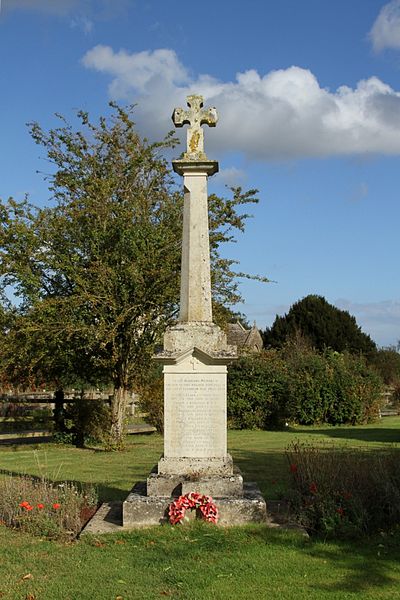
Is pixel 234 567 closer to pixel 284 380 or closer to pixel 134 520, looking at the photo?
pixel 134 520

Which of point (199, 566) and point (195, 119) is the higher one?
point (195, 119)

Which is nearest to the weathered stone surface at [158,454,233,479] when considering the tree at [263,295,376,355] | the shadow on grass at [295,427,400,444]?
the shadow on grass at [295,427,400,444]

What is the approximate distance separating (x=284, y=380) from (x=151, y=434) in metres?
6.18

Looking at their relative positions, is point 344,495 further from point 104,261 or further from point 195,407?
point 104,261

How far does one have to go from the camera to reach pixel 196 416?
8.84m

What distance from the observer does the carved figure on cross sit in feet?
31.5

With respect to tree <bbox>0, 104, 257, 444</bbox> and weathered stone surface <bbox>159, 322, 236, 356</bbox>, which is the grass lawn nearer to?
weathered stone surface <bbox>159, 322, 236, 356</bbox>

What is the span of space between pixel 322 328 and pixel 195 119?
44711 mm

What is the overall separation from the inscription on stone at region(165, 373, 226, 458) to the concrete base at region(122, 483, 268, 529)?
2.61 ft

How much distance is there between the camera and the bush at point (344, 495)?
8.15 metres

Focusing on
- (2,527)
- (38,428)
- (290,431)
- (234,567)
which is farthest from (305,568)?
(290,431)

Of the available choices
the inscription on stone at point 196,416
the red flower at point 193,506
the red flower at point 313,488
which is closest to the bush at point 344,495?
the red flower at point 313,488

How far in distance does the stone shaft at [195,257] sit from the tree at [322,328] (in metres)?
42.1

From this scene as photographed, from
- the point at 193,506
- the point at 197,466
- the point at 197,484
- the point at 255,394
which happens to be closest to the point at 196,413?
the point at 197,466
